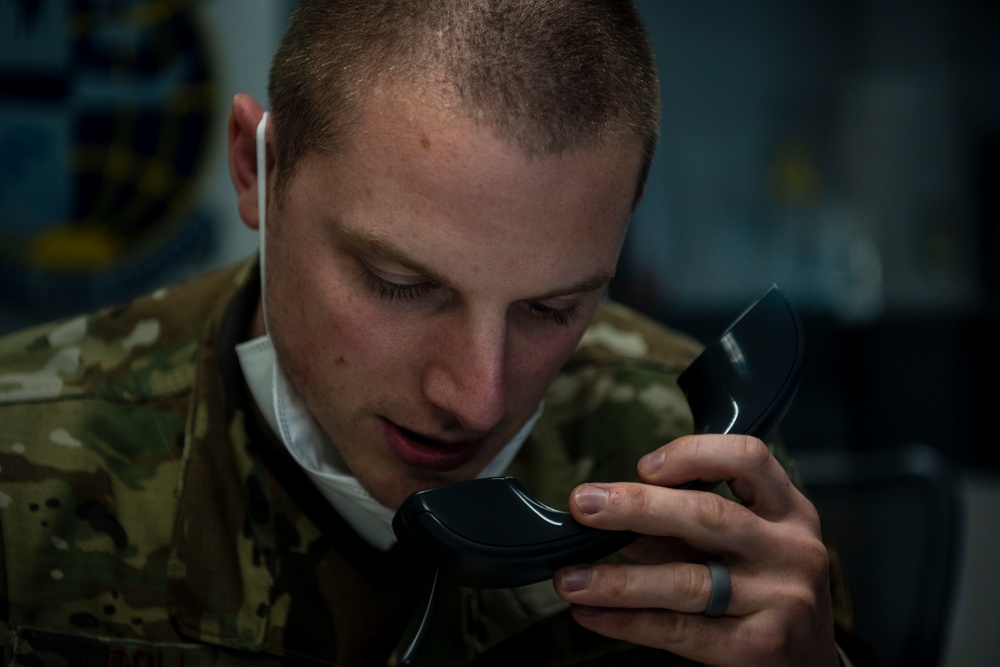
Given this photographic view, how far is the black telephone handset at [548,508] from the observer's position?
80 centimetres

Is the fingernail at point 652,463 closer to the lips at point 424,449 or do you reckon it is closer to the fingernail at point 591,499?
the fingernail at point 591,499

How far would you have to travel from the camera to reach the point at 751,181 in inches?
107

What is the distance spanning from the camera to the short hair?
0.81 meters

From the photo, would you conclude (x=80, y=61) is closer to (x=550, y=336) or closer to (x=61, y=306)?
(x=61, y=306)

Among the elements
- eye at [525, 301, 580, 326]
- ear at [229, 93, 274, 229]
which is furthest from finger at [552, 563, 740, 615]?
ear at [229, 93, 274, 229]

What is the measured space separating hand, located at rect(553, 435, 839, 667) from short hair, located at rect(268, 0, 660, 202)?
0.28 m

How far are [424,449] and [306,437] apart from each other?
16 centimetres

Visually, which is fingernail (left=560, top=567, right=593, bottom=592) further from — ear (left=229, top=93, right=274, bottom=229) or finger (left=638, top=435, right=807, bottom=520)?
ear (left=229, top=93, right=274, bottom=229)

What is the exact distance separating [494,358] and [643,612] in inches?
10.0

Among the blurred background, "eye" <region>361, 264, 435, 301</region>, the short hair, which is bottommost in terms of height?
the blurred background

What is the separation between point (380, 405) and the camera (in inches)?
34.3

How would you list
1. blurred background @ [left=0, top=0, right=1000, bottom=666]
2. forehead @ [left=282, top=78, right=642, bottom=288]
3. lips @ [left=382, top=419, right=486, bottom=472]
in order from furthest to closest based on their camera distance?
blurred background @ [left=0, top=0, right=1000, bottom=666]
lips @ [left=382, top=419, right=486, bottom=472]
forehead @ [left=282, top=78, right=642, bottom=288]

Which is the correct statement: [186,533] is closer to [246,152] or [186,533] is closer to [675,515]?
[246,152]

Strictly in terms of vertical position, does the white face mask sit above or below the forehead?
below
